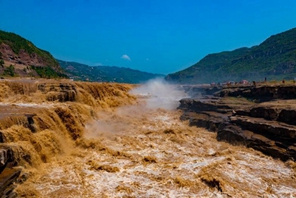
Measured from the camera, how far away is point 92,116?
18.0 metres

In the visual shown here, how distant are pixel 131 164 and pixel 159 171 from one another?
1359mm

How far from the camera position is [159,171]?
10125 mm

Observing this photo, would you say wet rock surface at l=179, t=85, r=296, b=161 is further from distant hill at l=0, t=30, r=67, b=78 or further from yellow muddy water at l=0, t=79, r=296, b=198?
distant hill at l=0, t=30, r=67, b=78

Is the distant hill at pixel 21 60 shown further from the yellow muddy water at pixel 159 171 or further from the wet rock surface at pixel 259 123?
the yellow muddy water at pixel 159 171

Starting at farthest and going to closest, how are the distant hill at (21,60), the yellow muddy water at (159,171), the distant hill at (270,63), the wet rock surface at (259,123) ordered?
the distant hill at (270,63) < the distant hill at (21,60) < the wet rock surface at (259,123) < the yellow muddy water at (159,171)

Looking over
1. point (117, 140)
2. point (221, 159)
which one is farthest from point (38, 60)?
point (221, 159)

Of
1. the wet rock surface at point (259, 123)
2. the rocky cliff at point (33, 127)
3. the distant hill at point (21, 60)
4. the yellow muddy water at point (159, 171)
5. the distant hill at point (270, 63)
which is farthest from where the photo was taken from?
the distant hill at point (270, 63)

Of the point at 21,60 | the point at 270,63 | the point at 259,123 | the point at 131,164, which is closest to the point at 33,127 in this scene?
the point at 131,164

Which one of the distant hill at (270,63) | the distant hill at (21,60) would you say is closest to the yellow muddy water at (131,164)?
the distant hill at (21,60)

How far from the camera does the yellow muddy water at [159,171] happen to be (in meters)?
8.49

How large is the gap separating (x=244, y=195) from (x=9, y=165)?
8.07m

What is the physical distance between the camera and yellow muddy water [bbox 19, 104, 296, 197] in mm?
8492

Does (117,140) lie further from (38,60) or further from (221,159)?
(38,60)

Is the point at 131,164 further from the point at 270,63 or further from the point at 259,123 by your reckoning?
the point at 270,63
